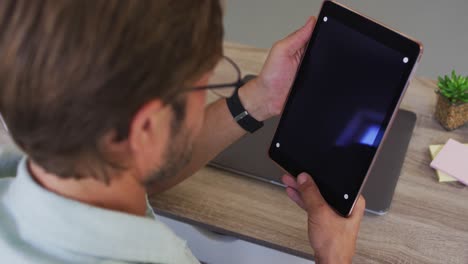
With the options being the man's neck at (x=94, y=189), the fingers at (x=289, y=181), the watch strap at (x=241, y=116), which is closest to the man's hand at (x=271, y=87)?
the watch strap at (x=241, y=116)

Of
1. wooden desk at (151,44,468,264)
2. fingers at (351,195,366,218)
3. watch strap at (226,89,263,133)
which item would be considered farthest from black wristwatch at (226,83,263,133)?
fingers at (351,195,366,218)

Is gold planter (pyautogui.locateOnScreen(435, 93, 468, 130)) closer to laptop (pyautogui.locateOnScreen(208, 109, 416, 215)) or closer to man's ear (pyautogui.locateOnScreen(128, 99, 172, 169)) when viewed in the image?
laptop (pyautogui.locateOnScreen(208, 109, 416, 215))

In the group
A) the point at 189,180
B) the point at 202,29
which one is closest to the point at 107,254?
the point at 202,29

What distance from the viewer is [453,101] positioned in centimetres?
98

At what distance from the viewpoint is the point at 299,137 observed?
857 millimetres

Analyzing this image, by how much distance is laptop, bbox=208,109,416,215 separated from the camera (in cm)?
89

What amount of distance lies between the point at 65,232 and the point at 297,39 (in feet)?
1.74

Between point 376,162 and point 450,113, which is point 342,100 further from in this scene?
point 450,113

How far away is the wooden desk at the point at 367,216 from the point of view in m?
0.82

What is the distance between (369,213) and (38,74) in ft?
2.05

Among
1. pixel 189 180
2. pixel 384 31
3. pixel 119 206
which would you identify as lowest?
pixel 189 180

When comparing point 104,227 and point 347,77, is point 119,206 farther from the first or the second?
point 347,77

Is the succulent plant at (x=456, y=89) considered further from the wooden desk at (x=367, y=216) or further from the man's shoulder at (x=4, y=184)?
the man's shoulder at (x=4, y=184)

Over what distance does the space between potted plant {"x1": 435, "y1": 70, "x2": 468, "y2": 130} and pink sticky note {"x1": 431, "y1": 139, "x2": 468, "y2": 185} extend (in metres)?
0.06
